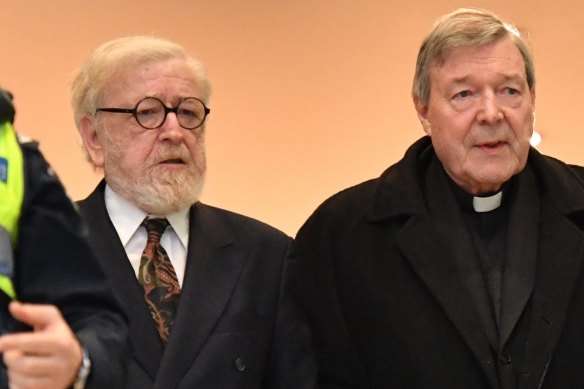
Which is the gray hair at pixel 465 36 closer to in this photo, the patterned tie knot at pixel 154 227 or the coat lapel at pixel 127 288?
the patterned tie knot at pixel 154 227

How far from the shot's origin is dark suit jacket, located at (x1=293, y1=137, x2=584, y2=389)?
222 centimetres

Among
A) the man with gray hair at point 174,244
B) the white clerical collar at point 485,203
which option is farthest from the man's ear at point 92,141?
the white clerical collar at point 485,203

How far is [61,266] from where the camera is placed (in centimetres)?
144

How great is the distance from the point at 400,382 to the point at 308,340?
0.82ft

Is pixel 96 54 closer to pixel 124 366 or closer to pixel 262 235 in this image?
pixel 262 235

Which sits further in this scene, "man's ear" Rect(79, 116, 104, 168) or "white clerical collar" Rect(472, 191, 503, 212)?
"man's ear" Rect(79, 116, 104, 168)

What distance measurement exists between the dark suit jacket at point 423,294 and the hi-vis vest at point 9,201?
3.69 feet

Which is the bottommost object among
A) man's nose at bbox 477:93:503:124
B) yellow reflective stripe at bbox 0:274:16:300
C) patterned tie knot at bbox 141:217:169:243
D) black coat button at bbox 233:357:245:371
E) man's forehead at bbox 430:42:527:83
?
black coat button at bbox 233:357:245:371

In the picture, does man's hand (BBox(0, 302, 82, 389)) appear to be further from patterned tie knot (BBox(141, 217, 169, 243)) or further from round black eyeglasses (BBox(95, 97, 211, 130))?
round black eyeglasses (BBox(95, 97, 211, 130))

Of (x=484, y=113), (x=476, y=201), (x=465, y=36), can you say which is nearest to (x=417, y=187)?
(x=476, y=201)

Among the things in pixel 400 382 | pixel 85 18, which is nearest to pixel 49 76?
pixel 85 18

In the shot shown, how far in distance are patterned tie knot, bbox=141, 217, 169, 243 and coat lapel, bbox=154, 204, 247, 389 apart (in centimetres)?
7

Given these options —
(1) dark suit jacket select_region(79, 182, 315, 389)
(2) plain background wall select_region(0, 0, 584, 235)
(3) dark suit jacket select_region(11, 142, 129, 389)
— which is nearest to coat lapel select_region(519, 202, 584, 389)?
(1) dark suit jacket select_region(79, 182, 315, 389)

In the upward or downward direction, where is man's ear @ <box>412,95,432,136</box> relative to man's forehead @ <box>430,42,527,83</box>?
downward
